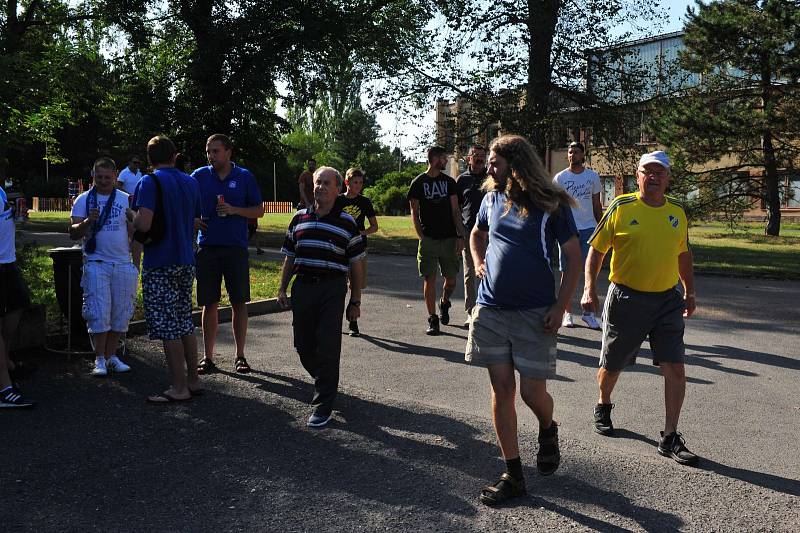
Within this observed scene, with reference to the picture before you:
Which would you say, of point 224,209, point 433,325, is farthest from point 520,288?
point 433,325

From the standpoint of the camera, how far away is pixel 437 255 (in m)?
9.28

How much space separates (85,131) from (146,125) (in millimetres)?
42137

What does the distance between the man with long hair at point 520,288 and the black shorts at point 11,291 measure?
152 inches

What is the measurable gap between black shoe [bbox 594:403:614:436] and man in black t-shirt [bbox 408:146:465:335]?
379 centimetres

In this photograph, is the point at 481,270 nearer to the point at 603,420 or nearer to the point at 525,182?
the point at 525,182

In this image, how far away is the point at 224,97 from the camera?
2505 cm

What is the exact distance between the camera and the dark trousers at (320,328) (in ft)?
17.9

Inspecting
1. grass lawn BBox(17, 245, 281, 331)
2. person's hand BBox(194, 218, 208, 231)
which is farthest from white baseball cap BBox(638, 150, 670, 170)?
grass lawn BBox(17, 245, 281, 331)

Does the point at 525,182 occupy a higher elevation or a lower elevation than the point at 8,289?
higher

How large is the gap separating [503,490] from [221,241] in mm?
3751

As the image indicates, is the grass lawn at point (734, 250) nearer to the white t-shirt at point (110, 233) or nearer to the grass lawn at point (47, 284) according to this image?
the grass lawn at point (47, 284)

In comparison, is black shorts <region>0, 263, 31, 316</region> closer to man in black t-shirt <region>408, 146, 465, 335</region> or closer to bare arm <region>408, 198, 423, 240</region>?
man in black t-shirt <region>408, 146, 465, 335</region>

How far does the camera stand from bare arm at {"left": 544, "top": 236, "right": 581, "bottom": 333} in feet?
13.3

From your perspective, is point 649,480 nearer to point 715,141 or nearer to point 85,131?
point 715,141
